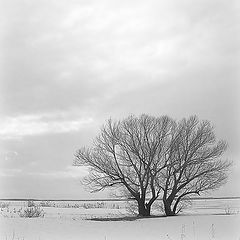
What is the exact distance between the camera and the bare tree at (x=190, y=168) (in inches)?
1417

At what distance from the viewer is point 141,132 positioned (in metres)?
37.4

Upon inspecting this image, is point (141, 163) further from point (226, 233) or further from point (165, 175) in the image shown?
point (226, 233)

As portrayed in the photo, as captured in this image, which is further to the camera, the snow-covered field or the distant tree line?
the distant tree line

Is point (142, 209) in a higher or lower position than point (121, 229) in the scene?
higher

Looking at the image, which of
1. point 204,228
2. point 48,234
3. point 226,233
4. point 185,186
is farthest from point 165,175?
point 48,234

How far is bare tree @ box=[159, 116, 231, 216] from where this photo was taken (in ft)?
118

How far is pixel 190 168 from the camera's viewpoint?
119 ft

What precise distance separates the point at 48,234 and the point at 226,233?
9509mm

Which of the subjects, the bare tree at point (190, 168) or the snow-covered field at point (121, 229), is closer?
Answer: the snow-covered field at point (121, 229)

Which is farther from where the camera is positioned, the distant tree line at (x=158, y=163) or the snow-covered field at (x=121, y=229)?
the distant tree line at (x=158, y=163)

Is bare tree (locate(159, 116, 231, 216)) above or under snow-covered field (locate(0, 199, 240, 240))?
above

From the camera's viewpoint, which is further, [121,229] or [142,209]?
[142,209]

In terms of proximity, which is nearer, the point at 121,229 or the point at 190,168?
the point at 121,229

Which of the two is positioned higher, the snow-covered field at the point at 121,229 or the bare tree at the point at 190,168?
the bare tree at the point at 190,168
